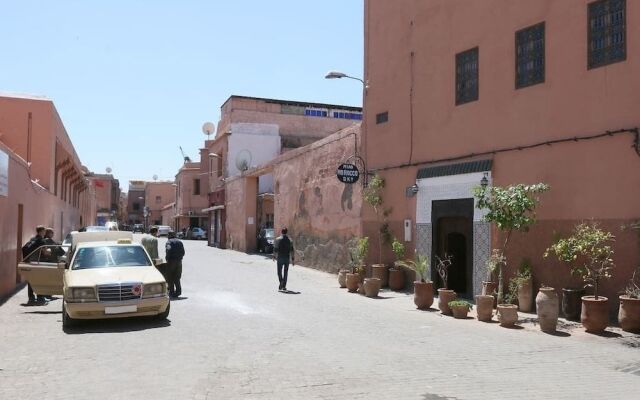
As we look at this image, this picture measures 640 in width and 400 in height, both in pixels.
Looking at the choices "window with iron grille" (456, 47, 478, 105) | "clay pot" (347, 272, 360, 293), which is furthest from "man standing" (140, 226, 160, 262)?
"window with iron grille" (456, 47, 478, 105)

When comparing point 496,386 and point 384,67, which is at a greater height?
point 384,67

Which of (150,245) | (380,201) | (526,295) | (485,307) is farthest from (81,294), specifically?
(380,201)

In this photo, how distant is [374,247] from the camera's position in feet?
60.5

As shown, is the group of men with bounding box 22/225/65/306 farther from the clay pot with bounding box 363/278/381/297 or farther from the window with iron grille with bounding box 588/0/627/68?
the window with iron grille with bounding box 588/0/627/68

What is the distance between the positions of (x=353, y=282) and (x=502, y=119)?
6356 millimetres

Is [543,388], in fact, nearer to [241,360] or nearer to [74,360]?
[241,360]

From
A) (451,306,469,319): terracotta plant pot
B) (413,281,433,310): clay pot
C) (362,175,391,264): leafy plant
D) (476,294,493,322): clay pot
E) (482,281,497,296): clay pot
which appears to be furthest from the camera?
(362,175,391,264): leafy plant

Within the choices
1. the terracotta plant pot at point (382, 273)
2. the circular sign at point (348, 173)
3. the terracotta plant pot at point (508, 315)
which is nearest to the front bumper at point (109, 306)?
the terracotta plant pot at point (508, 315)

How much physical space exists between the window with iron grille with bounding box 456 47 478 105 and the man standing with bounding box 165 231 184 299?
8118 millimetres

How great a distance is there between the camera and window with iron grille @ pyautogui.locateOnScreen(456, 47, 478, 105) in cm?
1441

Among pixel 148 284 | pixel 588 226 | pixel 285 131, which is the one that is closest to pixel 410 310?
pixel 588 226

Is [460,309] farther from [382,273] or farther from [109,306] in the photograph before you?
[109,306]

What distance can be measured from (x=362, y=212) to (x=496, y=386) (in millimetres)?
12763

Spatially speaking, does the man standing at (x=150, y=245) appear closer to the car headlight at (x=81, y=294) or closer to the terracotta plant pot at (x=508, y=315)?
the car headlight at (x=81, y=294)
